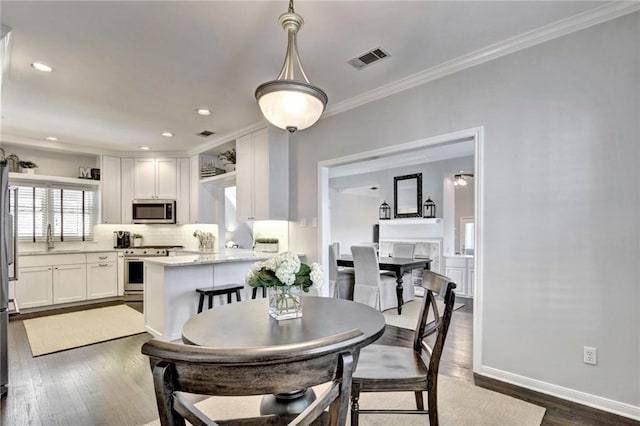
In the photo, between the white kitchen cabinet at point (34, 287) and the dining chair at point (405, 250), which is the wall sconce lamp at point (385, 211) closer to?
the dining chair at point (405, 250)

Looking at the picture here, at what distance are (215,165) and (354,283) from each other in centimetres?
343

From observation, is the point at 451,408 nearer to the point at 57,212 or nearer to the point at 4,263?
the point at 4,263

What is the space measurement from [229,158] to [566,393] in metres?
5.06

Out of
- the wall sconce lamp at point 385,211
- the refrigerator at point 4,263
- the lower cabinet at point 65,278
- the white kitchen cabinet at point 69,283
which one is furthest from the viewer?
the wall sconce lamp at point 385,211

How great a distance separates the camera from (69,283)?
17.8 feet

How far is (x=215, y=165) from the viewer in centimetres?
646

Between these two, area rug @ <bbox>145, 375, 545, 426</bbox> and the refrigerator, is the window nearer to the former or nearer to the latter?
the refrigerator

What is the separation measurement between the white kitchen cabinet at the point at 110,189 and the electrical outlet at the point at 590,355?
688 centimetres

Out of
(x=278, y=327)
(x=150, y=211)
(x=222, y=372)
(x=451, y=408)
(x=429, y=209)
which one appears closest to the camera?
(x=222, y=372)

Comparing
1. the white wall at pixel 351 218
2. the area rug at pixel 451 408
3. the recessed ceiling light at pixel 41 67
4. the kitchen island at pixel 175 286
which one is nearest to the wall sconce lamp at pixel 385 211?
the white wall at pixel 351 218

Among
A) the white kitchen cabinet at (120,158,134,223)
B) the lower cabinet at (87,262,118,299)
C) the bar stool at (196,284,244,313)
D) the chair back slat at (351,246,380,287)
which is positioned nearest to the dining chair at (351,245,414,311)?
the chair back slat at (351,246,380,287)

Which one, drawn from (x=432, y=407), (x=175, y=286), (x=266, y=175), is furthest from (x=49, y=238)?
(x=432, y=407)

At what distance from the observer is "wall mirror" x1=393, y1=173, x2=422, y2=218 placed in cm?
678

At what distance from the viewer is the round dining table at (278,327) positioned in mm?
1431
